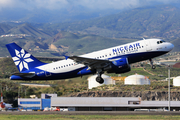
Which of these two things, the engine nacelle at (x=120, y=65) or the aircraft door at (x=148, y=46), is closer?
the engine nacelle at (x=120, y=65)

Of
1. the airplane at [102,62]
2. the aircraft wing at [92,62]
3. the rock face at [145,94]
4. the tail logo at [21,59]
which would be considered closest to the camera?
the aircraft wing at [92,62]

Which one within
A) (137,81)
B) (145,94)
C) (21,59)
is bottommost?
(145,94)

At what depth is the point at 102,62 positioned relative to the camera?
5522cm

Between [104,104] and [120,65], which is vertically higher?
[120,65]

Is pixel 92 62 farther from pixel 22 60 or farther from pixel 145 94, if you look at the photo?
pixel 145 94

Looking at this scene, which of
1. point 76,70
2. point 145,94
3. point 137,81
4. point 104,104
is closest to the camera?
point 76,70

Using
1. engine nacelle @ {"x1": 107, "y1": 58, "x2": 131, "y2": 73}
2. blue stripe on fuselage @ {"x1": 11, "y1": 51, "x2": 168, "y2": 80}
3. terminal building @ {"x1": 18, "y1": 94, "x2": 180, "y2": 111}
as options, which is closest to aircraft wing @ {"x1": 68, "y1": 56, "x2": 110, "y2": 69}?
engine nacelle @ {"x1": 107, "y1": 58, "x2": 131, "y2": 73}

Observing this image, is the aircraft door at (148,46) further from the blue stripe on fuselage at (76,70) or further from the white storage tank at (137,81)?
the white storage tank at (137,81)

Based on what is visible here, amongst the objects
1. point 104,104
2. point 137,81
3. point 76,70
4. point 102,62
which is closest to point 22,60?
point 76,70

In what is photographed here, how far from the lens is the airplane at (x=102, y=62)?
55.6 metres

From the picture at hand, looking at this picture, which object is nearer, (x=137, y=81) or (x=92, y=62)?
(x=92, y=62)

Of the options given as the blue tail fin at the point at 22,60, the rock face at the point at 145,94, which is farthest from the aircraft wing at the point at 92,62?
the rock face at the point at 145,94

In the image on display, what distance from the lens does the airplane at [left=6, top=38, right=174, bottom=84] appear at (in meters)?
55.6

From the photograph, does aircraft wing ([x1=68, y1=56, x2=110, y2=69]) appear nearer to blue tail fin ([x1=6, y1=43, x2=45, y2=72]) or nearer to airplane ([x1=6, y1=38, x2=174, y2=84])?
airplane ([x1=6, y1=38, x2=174, y2=84])
